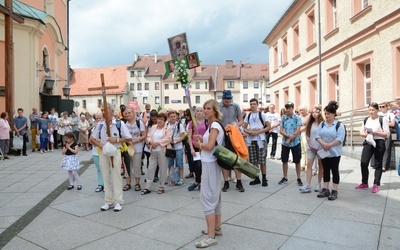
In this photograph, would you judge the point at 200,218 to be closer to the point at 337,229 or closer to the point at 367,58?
the point at 337,229

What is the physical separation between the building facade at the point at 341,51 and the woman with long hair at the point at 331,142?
7.12 meters

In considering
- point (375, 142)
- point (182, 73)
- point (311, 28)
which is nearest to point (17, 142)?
point (182, 73)

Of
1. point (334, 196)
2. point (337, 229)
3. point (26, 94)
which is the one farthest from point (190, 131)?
point (26, 94)

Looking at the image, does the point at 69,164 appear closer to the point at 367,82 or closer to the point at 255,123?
the point at 255,123

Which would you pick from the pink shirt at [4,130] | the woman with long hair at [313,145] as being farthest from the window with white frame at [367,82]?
the pink shirt at [4,130]

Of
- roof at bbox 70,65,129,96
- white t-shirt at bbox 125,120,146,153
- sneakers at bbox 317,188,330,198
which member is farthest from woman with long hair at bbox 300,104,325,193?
roof at bbox 70,65,129,96

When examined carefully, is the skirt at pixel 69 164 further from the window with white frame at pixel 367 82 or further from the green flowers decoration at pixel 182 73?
the window with white frame at pixel 367 82

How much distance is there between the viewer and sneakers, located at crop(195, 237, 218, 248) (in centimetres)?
365

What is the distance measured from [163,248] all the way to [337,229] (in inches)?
90.5

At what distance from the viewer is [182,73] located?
485 cm

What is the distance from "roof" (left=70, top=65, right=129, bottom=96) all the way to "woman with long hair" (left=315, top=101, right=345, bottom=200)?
61557 mm

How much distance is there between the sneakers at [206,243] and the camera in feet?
12.0

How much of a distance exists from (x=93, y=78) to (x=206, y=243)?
68.5 metres

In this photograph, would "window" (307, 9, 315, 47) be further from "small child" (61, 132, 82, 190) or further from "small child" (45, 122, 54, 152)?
"small child" (61, 132, 82, 190)
